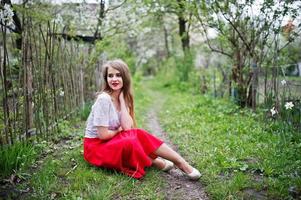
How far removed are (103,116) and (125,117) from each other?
325mm

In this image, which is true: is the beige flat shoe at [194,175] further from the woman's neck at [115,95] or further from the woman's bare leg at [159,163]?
the woman's neck at [115,95]

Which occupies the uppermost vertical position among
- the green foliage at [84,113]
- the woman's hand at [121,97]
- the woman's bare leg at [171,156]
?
the woman's hand at [121,97]

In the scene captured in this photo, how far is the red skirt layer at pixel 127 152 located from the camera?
12.1 feet

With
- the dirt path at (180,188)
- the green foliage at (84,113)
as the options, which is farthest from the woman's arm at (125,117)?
the green foliage at (84,113)

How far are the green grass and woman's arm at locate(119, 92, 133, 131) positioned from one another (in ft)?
3.27

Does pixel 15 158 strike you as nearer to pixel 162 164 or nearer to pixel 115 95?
pixel 115 95

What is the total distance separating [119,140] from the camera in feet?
12.2

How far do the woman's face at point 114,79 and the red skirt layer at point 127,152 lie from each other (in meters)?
0.59

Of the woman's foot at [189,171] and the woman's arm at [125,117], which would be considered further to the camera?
the woman's arm at [125,117]

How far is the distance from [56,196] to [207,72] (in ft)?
33.6

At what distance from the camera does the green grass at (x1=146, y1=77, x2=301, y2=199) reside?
3292mm

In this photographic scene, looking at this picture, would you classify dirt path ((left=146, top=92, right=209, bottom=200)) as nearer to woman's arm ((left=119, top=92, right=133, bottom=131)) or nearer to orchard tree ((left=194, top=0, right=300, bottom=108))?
woman's arm ((left=119, top=92, right=133, bottom=131))

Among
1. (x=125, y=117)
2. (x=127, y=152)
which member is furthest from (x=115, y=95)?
(x=127, y=152)

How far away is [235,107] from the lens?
784 cm
